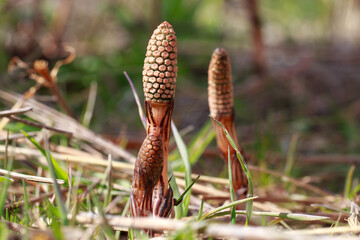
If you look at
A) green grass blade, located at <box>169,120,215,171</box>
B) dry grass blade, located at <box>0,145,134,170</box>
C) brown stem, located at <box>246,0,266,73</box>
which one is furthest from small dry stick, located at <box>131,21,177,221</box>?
brown stem, located at <box>246,0,266,73</box>

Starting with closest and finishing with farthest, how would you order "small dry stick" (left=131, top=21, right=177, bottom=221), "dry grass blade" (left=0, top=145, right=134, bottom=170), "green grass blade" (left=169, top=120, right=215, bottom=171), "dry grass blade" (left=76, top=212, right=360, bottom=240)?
"dry grass blade" (left=76, top=212, right=360, bottom=240) < "small dry stick" (left=131, top=21, right=177, bottom=221) < "dry grass blade" (left=0, top=145, right=134, bottom=170) < "green grass blade" (left=169, top=120, right=215, bottom=171)

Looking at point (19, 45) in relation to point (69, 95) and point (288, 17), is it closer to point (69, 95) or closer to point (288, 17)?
point (69, 95)

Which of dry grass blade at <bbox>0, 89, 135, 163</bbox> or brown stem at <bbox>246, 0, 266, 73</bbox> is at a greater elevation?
brown stem at <bbox>246, 0, 266, 73</bbox>

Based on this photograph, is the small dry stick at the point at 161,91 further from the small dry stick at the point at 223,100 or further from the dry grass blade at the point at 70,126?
the dry grass blade at the point at 70,126

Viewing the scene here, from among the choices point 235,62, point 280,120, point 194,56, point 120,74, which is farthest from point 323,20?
point 120,74

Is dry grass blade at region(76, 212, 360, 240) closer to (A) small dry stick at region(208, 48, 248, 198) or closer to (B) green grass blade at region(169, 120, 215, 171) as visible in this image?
(A) small dry stick at region(208, 48, 248, 198)
